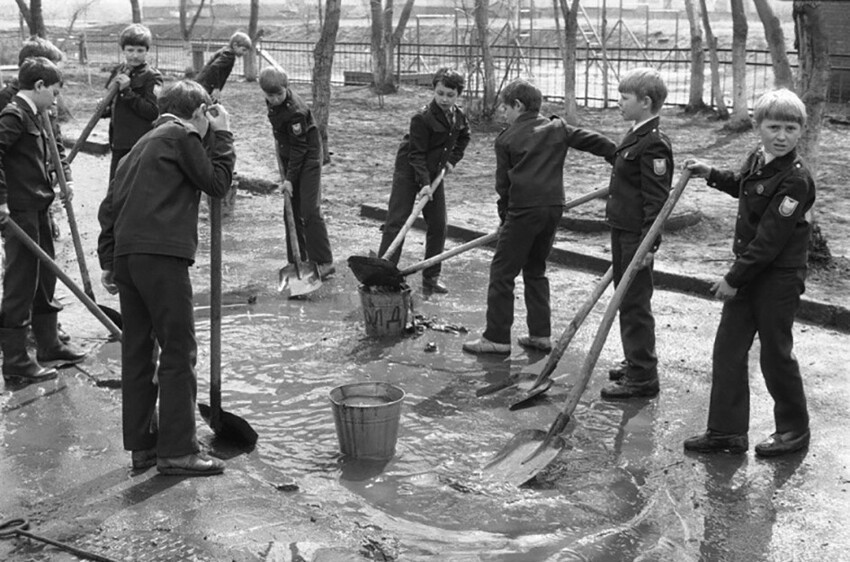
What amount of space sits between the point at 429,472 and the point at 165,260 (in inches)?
63.8

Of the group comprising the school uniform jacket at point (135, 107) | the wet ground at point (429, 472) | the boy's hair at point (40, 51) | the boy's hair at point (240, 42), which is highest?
the boy's hair at point (240, 42)

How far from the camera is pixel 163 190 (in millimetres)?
5094

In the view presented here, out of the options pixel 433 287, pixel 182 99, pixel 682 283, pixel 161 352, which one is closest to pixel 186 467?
pixel 161 352

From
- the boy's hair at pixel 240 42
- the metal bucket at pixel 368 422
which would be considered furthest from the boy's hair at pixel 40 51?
the metal bucket at pixel 368 422

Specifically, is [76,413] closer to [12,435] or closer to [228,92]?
[12,435]

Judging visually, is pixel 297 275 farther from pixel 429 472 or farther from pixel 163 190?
pixel 429 472

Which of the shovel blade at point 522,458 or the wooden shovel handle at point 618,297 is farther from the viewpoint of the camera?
the wooden shovel handle at point 618,297

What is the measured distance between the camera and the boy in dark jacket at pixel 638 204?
6.14 m

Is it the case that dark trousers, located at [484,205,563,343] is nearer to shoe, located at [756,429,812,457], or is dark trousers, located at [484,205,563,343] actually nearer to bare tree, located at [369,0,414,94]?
shoe, located at [756,429,812,457]

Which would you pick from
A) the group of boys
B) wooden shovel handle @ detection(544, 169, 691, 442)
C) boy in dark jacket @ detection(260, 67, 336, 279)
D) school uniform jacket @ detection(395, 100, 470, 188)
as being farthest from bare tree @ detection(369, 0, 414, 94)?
wooden shovel handle @ detection(544, 169, 691, 442)

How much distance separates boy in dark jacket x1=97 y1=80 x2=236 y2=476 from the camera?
16.7 ft

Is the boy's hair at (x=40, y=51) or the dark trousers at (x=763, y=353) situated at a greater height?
the boy's hair at (x=40, y=51)

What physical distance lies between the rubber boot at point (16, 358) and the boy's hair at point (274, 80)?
9.73 ft

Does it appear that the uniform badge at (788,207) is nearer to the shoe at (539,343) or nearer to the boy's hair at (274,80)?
the shoe at (539,343)
